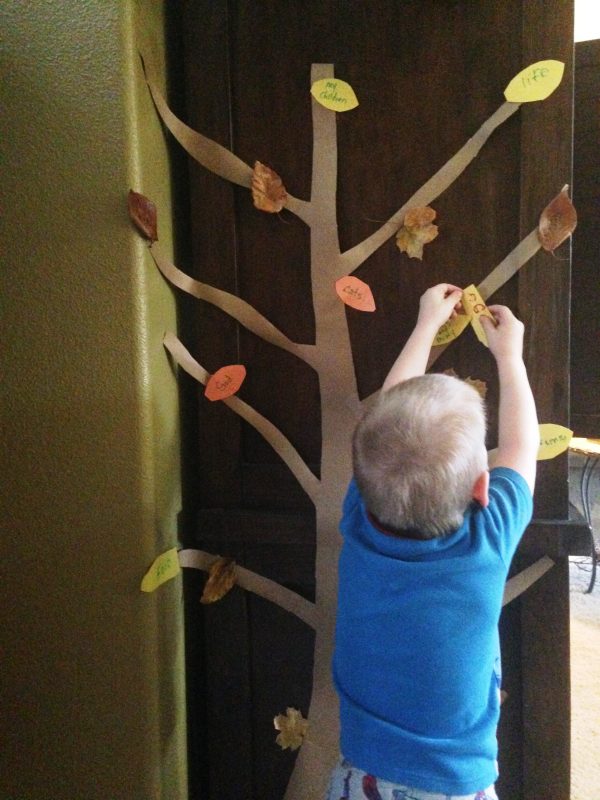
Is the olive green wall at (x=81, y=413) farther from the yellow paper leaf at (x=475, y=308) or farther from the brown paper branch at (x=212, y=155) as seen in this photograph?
the yellow paper leaf at (x=475, y=308)

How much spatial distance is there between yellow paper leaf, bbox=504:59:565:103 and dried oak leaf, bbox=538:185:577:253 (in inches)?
5.6

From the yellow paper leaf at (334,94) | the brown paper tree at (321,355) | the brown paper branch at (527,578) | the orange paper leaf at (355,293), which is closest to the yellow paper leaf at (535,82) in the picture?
the brown paper tree at (321,355)

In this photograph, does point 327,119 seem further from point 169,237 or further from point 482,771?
point 482,771

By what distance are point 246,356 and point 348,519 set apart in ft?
1.15

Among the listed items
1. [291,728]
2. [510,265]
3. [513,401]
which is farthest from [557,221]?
[291,728]

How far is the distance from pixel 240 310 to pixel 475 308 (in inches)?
14.8

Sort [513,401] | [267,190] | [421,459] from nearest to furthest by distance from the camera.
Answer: [421,459] < [513,401] < [267,190]

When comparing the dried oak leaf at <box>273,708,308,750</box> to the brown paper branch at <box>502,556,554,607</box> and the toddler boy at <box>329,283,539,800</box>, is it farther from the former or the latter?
the brown paper branch at <box>502,556,554,607</box>

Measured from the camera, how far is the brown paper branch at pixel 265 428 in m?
0.92

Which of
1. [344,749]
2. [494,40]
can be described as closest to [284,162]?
[494,40]

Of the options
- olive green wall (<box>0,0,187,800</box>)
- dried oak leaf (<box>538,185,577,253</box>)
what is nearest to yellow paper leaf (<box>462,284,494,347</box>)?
dried oak leaf (<box>538,185,577,253</box>)

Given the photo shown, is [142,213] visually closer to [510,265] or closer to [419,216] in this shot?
[419,216]

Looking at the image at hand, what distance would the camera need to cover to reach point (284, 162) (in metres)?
0.90

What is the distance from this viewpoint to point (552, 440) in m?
0.86
